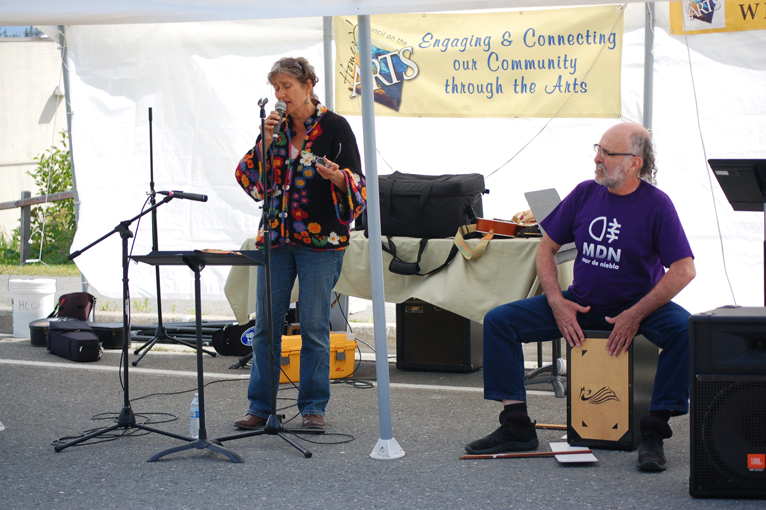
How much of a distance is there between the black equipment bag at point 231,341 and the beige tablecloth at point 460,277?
73 cm

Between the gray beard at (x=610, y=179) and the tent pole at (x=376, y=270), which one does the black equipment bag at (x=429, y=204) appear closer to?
the gray beard at (x=610, y=179)

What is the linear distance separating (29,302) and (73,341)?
4.14 feet

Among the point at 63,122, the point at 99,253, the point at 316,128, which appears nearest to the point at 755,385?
the point at 316,128

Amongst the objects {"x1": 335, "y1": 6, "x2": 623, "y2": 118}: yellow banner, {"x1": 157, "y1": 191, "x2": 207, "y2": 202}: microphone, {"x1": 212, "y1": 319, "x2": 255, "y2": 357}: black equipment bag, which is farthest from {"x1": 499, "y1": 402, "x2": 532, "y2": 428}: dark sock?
{"x1": 335, "y1": 6, "x2": 623, "y2": 118}: yellow banner

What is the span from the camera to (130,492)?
2539 mm

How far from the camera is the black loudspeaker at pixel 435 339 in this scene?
4.71m

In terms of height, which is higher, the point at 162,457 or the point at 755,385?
the point at 755,385

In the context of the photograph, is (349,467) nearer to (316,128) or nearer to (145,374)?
(316,128)

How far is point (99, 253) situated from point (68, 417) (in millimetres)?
2716

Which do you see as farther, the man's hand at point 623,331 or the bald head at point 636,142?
the bald head at point 636,142

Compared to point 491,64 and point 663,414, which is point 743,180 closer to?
point 663,414

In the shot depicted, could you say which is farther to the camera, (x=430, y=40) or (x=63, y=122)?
(x=63, y=122)

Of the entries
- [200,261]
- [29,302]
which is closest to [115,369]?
[29,302]

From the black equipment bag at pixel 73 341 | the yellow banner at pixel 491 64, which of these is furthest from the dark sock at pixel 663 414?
the black equipment bag at pixel 73 341
